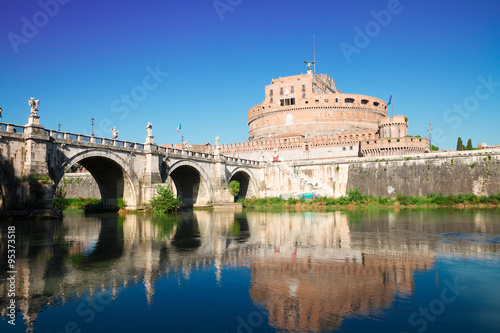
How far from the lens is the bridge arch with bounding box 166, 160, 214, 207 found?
4638cm

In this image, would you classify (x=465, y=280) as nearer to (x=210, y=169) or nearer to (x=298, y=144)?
(x=210, y=169)

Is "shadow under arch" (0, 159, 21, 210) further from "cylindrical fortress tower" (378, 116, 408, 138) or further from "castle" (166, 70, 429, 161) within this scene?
"cylindrical fortress tower" (378, 116, 408, 138)

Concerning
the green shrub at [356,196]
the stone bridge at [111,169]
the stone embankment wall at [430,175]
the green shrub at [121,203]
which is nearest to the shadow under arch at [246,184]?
the stone bridge at [111,169]

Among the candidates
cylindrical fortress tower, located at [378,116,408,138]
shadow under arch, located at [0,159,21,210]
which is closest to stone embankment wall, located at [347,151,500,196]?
cylindrical fortress tower, located at [378,116,408,138]

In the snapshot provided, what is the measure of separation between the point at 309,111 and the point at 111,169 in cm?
4717

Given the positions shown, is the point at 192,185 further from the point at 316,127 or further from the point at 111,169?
the point at 316,127

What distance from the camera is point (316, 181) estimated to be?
55.0 m

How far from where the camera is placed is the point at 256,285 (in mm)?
9844

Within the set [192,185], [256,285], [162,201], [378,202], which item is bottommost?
[256,285]

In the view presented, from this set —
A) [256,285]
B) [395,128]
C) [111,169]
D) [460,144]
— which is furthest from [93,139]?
[460,144]

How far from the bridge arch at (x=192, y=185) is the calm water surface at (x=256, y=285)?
2887cm

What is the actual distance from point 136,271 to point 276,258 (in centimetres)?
474

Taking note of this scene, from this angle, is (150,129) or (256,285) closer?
(256,285)

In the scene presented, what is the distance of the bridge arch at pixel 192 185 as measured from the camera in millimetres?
46375
